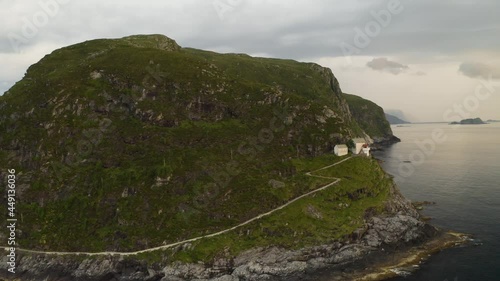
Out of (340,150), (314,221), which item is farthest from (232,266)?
(340,150)

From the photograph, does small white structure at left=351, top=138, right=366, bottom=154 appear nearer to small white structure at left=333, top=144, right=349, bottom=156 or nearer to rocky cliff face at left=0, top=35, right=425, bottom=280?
small white structure at left=333, top=144, right=349, bottom=156

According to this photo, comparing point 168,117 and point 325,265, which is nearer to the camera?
point 325,265

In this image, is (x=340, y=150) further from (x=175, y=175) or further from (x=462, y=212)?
(x=175, y=175)

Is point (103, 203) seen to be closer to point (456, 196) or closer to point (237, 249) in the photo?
point (237, 249)

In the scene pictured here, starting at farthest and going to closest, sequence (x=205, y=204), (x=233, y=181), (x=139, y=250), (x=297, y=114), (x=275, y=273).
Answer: (x=297, y=114), (x=233, y=181), (x=205, y=204), (x=139, y=250), (x=275, y=273)

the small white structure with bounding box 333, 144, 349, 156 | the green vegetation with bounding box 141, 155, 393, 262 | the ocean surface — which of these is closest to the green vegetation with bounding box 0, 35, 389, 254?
the green vegetation with bounding box 141, 155, 393, 262

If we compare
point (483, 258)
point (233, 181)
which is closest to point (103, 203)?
point (233, 181)
